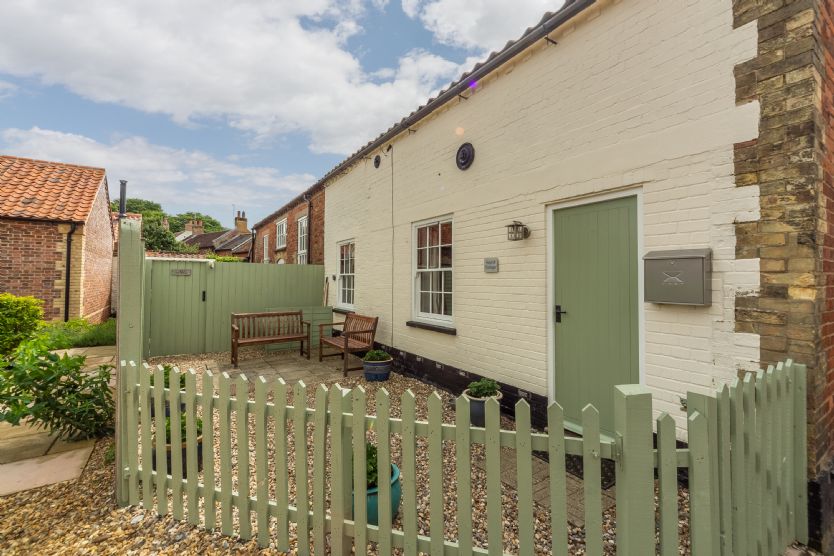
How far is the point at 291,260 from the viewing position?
1449 cm

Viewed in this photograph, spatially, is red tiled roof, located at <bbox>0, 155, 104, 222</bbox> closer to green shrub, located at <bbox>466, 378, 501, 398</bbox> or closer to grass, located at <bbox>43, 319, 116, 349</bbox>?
grass, located at <bbox>43, 319, 116, 349</bbox>

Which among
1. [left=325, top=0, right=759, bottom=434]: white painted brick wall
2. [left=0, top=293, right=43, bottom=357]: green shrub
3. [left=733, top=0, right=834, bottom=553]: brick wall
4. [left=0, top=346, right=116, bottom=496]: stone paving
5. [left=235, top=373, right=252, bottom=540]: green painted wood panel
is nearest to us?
[left=235, top=373, right=252, bottom=540]: green painted wood panel

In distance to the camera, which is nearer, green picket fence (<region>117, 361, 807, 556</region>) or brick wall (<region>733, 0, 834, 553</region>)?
green picket fence (<region>117, 361, 807, 556</region>)

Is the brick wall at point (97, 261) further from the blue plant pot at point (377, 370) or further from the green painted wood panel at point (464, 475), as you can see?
the green painted wood panel at point (464, 475)

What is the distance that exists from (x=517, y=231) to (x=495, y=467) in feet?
10.5

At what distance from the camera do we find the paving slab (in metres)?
3.18

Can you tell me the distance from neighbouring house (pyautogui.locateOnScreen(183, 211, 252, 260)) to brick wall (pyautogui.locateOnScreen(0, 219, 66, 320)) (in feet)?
56.8

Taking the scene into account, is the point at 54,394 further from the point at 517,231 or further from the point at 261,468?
the point at 517,231

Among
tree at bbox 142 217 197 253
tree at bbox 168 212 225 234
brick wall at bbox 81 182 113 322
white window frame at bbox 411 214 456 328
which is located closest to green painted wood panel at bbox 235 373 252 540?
white window frame at bbox 411 214 456 328

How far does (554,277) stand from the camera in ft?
14.5

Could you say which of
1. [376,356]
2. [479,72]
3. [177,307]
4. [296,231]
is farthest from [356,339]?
[296,231]

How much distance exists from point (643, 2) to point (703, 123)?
1385 mm

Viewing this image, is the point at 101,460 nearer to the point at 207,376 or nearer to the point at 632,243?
the point at 207,376

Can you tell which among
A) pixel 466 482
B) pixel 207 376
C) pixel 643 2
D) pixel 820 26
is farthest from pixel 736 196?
pixel 207 376
